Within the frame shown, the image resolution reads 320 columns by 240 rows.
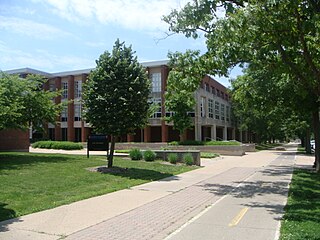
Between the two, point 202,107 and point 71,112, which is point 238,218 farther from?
point 71,112

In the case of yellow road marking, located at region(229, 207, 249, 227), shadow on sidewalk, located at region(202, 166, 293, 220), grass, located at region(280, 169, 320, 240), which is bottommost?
shadow on sidewalk, located at region(202, 166, 293, 220)

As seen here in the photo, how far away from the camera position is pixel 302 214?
27.0 ft

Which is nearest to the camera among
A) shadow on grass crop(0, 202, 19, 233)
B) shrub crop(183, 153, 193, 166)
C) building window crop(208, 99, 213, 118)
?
shadow on grass crop(0, 202, 19, 233)

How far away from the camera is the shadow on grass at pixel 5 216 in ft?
22.3

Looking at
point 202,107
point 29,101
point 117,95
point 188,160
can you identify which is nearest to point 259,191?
point 117,95

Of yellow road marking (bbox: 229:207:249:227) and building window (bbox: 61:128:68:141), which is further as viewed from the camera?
building window (bbox: 61:128:68:141)

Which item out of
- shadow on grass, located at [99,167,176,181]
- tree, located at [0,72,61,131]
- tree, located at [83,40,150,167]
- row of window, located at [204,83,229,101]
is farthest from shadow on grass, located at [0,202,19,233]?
row of window, located at [204,83,229,101]

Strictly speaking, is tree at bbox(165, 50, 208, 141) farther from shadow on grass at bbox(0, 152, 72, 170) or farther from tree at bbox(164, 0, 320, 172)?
shadow on grass at bbox(0, 152, 72, 170)

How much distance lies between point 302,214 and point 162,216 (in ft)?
10.3

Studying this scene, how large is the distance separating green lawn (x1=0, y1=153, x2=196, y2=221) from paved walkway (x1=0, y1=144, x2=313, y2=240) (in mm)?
560

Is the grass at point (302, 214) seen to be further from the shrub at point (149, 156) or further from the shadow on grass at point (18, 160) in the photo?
the shadow on grass at point (18, 160)

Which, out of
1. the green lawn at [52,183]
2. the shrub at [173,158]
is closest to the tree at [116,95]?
the green lawn at [52,183]

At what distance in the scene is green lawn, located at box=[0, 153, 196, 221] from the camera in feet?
29.5

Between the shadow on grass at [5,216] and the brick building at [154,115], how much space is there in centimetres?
4275
